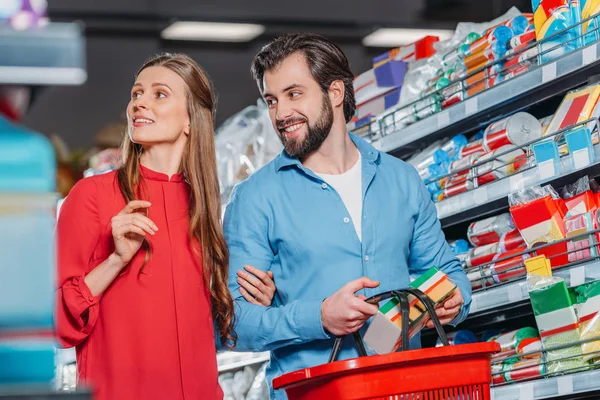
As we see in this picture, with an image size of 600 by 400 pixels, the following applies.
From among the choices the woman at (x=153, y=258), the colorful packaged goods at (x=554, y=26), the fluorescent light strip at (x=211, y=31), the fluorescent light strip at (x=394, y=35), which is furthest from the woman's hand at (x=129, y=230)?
the fluorescent light strip at (x=394, y=35)

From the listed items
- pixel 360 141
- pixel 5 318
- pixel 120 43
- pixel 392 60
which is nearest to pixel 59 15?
pixel 120 43

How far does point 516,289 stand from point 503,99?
632 millimetres

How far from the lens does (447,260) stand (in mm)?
2811

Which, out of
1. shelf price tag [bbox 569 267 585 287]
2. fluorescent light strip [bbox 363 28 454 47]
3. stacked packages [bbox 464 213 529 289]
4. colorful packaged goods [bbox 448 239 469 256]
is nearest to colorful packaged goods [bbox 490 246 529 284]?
stacked packages [bbox 464 213 529 289]

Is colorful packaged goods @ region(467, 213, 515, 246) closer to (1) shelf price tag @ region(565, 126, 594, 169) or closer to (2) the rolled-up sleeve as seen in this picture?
(1) shelf price tag @ region(565, 126, 594, 169)

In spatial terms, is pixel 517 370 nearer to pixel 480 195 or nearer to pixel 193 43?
pixel 480 195

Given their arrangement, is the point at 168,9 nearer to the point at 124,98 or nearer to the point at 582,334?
the point at 124,98

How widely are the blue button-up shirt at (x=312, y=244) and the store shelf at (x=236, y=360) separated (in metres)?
1.21

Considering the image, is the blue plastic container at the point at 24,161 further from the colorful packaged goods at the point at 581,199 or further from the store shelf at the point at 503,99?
the colorful packaged goods at the point at 581,199

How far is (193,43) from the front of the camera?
25.4ft

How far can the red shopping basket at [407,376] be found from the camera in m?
2.03

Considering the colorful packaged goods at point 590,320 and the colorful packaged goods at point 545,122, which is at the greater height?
the colorful packaged goods at point 545,122

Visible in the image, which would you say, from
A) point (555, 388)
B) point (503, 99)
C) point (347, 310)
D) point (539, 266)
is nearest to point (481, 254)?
point (539, 266)

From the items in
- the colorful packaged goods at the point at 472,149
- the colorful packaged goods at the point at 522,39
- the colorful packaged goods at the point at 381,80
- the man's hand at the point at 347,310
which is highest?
the colorful packaged goods at the point at 381,80
